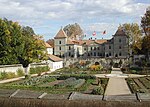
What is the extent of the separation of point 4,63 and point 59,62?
29799mm

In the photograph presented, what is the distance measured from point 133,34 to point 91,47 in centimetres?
1524

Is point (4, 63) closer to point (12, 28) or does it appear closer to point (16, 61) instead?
point (16, 61)

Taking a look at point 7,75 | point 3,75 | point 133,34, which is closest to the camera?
point 3,75

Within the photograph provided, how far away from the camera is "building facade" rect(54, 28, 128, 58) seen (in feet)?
260

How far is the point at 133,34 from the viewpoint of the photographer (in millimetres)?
74750

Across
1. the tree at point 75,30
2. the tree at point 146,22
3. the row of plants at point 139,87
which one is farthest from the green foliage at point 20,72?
the tree at point 75,30

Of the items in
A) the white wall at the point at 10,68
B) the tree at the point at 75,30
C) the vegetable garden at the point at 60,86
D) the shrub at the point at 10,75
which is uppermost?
the tree at the point at 75,30

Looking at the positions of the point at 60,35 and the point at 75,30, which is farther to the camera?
the point at 75,30

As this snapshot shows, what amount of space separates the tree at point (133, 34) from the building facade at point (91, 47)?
92.4 inches

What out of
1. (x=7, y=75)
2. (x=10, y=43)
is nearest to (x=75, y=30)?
(x=10, y=43)

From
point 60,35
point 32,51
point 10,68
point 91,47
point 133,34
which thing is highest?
point 60,35

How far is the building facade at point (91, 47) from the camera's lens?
79.3 metres

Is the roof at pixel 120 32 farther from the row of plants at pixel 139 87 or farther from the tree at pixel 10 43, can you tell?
the row of plants at pixel 139 87

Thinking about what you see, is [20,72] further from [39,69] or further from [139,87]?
[139,87]
